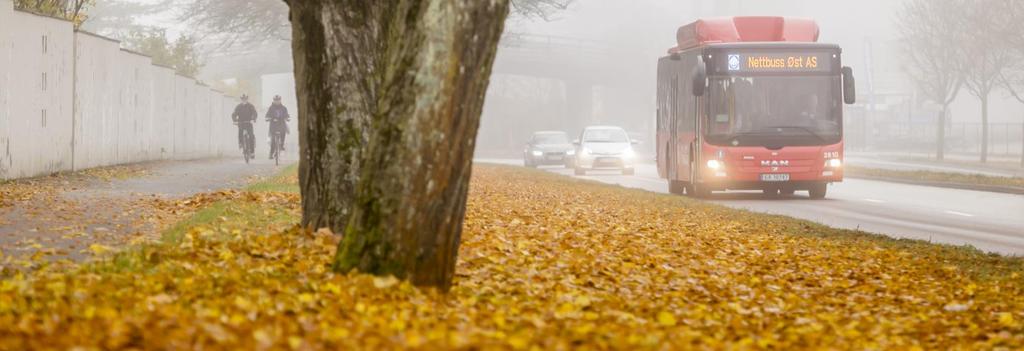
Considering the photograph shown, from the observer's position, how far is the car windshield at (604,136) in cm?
4631

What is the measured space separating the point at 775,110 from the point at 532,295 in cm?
1794

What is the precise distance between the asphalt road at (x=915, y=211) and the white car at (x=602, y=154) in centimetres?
908

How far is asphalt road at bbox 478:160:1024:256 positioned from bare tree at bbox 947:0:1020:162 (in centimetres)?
1695

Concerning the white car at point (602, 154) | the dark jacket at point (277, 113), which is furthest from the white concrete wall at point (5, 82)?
the white car at point (602, 154)

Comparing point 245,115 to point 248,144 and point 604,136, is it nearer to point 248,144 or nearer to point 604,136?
point 248,144

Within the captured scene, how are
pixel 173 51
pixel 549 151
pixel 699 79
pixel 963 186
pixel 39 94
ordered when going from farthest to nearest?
pixel 549 151
pixel 173 51
pixel 963 186
pixel 699 79
pixel 39 94

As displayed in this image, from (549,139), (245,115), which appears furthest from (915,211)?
(549,139)

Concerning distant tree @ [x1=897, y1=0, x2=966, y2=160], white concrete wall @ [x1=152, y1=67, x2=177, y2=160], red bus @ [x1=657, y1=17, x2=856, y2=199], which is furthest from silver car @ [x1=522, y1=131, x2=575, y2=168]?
red bus @ [x1=657, y1=17, x2=856, y2=199]

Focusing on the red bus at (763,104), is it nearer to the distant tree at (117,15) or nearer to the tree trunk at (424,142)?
the tree trunk at (424,142)

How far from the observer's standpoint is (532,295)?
8805 mm

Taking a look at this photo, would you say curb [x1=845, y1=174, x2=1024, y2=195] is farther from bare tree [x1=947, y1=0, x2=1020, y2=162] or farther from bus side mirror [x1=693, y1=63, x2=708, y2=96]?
bare tree [x1=947, y1=0, x2=1020, y2=162]

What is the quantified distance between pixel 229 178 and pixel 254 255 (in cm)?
1633

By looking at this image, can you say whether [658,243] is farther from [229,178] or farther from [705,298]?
[229,178]

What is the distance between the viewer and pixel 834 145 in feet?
86.3
